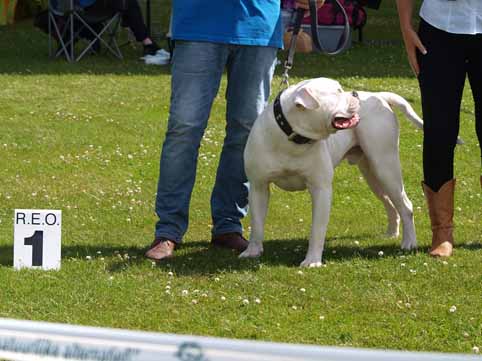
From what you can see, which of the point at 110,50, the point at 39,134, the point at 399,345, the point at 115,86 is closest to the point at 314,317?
the point at 399,345

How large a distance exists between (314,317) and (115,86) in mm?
7025

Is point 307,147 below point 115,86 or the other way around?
the other way around

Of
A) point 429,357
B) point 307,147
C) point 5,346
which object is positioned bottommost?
point 307,147

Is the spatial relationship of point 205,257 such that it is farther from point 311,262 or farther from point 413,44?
point 413,44

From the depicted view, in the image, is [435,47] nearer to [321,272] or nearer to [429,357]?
[321,272]

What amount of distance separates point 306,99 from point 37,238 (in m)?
1.35

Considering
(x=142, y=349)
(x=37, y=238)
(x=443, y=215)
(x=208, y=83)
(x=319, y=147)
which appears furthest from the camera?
(x=443, y=215)

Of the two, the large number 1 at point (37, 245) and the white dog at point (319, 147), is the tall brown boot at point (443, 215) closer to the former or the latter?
the white dog at point (319, 147)

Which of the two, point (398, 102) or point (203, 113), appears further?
point (398, 102)

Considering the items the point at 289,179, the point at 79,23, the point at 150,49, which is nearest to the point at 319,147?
the point at 289,179

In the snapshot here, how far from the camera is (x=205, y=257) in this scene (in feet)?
17.5

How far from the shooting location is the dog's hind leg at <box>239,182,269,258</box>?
5168 mm

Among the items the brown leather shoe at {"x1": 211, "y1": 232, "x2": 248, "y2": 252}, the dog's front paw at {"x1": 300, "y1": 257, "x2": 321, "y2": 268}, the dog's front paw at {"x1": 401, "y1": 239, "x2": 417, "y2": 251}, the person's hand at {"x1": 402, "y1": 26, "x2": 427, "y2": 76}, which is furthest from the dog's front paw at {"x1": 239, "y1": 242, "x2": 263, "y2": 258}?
the person's hand at {"x1": 402, "y1": 26, "x2": 427, "y2": 76}

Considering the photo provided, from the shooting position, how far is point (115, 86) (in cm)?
1106
